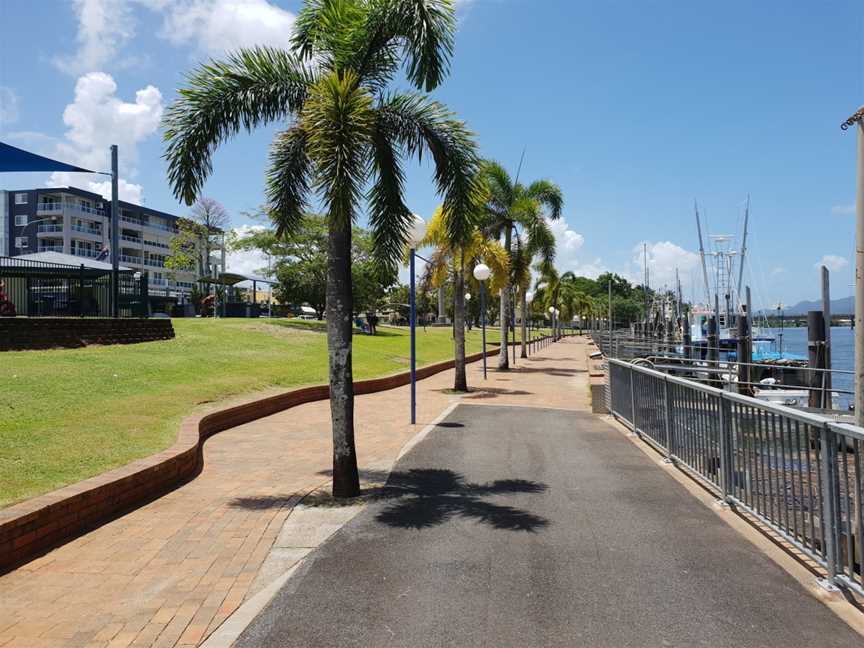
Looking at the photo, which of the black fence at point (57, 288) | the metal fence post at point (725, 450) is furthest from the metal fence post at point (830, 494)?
the black fence at point (57, 288)

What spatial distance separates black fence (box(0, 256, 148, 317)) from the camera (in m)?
16.8

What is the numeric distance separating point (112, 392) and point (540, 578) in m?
8.35

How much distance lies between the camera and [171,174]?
7.18 m

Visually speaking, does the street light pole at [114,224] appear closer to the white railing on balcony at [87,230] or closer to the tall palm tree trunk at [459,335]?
the tall palm tree trunk at [459,335]

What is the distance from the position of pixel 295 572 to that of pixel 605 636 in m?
2.27

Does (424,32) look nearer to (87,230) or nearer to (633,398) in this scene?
(633,398)

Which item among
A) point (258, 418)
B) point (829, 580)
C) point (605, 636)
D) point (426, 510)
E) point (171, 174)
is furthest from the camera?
point (258, 418)

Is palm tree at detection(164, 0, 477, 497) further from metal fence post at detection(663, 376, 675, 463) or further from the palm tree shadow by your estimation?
metal fence post at detection(663, 376, 675, 463)

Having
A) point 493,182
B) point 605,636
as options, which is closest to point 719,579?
point 605,636

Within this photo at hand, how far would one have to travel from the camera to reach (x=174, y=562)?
4941 millimetres

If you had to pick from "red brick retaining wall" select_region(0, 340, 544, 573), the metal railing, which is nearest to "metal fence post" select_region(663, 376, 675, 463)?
the metal railing

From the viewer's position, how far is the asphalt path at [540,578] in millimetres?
3854

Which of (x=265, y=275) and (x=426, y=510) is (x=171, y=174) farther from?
(x=265, y=275)

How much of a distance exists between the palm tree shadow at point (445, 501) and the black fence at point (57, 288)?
1278cm
